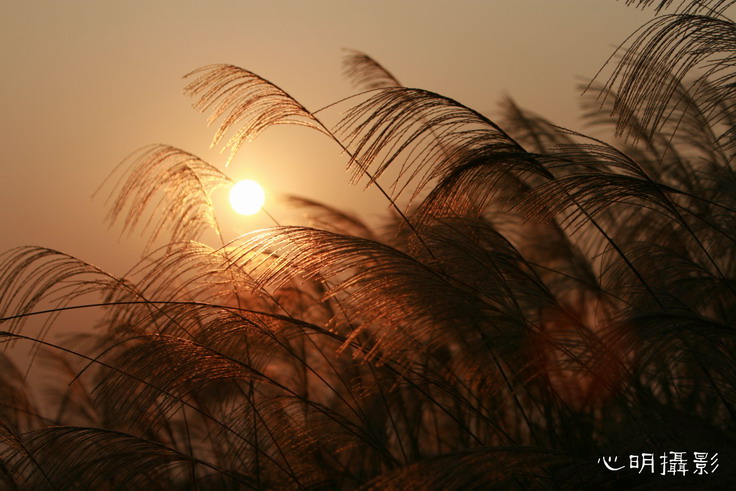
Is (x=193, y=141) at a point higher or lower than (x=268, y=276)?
higher

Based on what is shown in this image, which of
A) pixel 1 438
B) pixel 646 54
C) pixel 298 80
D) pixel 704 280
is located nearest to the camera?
pixel 646 54

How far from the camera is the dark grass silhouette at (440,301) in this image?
6.07 feet

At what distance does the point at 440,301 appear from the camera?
187cm

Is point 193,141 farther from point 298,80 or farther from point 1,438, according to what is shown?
point 1,438

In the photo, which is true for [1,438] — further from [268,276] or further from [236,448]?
[268,276]

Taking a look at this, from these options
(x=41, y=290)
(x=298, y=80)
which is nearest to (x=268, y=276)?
(x=41, y=290)

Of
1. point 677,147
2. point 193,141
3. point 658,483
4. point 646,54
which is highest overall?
point 193,141

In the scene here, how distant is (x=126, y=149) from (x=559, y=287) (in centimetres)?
375

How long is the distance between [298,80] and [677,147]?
2858 mm

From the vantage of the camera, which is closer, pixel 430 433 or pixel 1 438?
pixel 1 438

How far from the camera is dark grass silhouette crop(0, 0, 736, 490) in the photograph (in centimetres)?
185

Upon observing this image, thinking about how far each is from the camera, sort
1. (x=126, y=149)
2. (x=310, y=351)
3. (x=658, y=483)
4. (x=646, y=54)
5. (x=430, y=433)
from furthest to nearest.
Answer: (x=126, y=149) < (x=310, y=351) < (x=430, y=433) < (x=646, y=54) < (x=658, y=483)

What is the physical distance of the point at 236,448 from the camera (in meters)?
3.00

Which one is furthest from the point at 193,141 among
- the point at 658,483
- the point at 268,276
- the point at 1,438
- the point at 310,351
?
the point at 658,483
